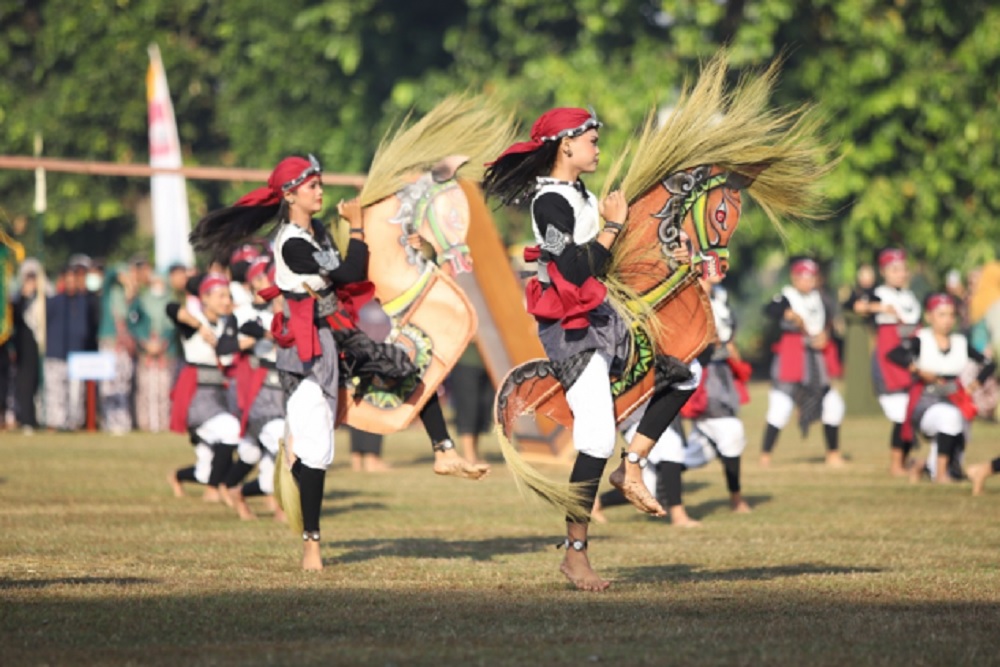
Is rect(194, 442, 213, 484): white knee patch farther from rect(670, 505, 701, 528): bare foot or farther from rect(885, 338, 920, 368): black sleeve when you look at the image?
rect(885, 338, 920, 368): black sleeve

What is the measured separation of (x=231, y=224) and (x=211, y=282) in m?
3.93

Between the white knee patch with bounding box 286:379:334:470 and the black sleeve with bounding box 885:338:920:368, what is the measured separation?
713cm

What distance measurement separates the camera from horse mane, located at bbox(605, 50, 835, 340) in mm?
8719

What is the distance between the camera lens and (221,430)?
13344 millimetres

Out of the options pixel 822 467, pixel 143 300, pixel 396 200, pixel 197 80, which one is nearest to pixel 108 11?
pixel 197 80

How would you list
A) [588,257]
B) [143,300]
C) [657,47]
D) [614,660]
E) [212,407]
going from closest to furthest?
[614,660] < [588,257] < [212,407] < [143,300] < [657,47]

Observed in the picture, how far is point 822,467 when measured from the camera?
1766cm

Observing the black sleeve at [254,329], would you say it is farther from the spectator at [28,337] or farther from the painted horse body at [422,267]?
the spectator at [28,337]

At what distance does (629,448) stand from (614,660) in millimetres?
2187

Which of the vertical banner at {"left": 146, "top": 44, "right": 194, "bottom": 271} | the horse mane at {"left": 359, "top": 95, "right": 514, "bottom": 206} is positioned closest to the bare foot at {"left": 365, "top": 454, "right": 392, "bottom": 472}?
the horse mane at {"left": 359, "top": 95, "right": 514, "bottom": 206}

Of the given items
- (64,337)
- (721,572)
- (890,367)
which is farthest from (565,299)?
(64,337)

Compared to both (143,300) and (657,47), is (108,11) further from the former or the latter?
(143,300)

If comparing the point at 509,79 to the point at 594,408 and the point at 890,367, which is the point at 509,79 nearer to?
the point at 890,367

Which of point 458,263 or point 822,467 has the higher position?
point 458,263
